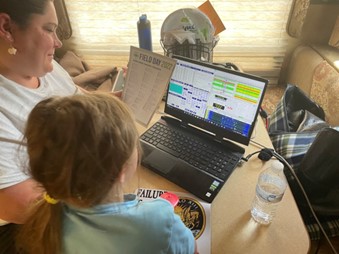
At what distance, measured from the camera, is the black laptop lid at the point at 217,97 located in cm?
85

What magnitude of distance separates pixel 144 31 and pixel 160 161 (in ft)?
2.17

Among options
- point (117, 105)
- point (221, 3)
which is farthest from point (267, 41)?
point (117, 105)

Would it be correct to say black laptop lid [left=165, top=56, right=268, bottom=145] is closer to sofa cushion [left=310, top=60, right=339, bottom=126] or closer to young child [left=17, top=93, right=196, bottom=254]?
young child [left=17, top=93, right=196, bottom=254]

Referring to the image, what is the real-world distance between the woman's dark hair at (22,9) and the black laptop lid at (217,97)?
0.47m

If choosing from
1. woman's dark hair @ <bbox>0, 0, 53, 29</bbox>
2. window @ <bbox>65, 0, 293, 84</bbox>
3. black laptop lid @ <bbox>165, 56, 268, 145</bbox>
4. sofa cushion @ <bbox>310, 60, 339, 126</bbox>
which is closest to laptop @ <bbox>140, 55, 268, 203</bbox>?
black laptop lid @ <bbox>165, 56, 268, 145</bbox>

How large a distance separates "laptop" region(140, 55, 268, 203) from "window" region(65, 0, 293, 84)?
3.85ft

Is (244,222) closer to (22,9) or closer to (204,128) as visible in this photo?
(204,128)

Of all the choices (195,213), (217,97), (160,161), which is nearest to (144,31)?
(217,97)

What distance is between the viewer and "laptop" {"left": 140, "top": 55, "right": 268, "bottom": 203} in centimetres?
84

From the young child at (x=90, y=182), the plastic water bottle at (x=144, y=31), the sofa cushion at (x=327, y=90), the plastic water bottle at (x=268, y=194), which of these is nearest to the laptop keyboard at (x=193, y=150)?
the plastic water bottle at (x=268, y=194)

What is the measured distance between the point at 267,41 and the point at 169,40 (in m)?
1.15

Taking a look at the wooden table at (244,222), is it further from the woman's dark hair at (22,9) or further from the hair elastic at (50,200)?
the woman's dark hair at (22,9)

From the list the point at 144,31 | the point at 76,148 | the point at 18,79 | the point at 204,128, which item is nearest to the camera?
the point at 76,148

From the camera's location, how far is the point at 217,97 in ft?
3.01
